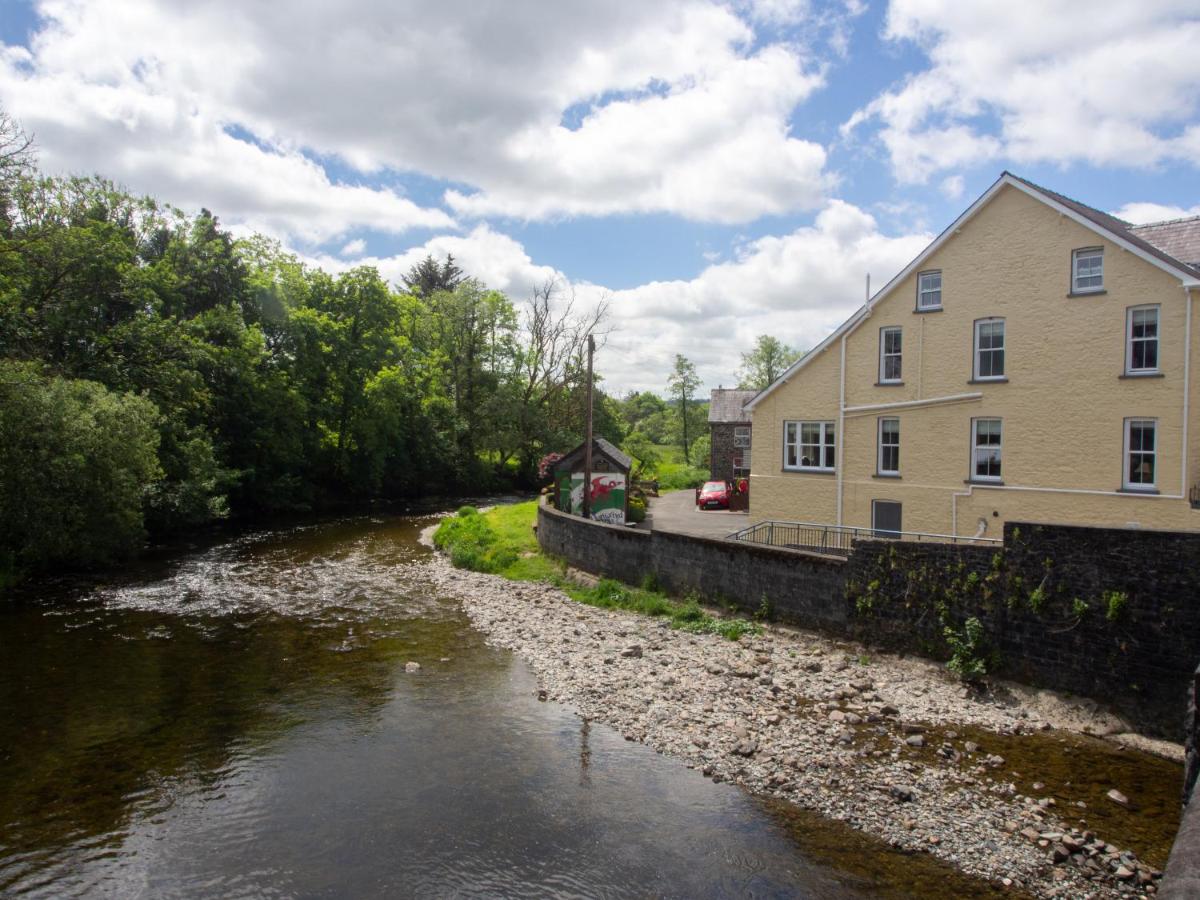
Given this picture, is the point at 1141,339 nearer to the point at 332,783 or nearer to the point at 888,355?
the point at 888,355

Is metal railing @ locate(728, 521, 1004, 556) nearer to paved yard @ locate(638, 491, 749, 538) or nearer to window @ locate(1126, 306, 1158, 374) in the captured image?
paved yard @ locate(638, 491, 749, 538)

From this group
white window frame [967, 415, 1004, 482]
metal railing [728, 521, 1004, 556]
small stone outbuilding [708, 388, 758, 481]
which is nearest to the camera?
white window frame [967, 415, 1004, 482]

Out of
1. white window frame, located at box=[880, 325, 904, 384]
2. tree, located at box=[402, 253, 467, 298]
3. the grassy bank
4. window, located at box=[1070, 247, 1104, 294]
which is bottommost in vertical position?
the grassy bank

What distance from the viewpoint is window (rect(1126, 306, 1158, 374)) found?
1775cm

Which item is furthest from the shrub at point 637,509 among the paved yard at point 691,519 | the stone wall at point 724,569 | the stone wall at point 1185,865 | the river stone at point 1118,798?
the stone wall at point 1185,865

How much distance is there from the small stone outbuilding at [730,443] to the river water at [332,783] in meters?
29.9

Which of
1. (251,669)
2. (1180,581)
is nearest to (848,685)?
(1180,581)

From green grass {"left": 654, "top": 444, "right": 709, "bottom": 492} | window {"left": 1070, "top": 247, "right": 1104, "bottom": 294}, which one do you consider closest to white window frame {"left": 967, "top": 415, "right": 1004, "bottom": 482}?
window {"left": 1070, "top": 247, "right": 1104, "bottom": 294}

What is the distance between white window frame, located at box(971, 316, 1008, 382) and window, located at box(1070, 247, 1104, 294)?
184 centimetres

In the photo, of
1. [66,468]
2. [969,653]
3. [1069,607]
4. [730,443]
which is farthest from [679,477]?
[1069,607]

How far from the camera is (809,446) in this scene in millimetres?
23875

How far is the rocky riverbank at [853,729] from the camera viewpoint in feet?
28.2

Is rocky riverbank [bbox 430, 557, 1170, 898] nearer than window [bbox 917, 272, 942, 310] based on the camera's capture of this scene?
Yes

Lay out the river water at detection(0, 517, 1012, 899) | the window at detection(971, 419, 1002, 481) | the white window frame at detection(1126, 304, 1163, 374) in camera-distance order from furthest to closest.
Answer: the window at detection(971, 419, 1002, 481)
the white window frame at detection(1126, 304, 1163, 374)
the river water at detection(0, 517, 1012, 899)
